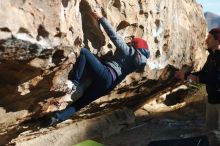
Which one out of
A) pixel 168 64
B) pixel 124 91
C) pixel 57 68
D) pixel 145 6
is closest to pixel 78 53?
pixel 57 68

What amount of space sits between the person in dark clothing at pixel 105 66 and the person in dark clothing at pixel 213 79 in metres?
0.93

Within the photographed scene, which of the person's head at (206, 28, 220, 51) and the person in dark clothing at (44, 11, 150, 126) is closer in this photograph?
the person in dark clothing at (44, 11, 150, 126)

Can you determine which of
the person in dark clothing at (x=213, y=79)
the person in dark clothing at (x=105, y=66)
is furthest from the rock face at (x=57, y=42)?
the person in dark clothing at (x=213, y=79)

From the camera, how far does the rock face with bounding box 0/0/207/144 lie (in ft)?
15.8

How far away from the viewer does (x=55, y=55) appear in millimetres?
5363

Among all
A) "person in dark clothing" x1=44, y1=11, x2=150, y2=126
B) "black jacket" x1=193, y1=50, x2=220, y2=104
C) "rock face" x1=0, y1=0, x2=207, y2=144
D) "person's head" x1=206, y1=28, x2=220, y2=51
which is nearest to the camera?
"rock face" x1=0, y1=0, x2=207, y2=144

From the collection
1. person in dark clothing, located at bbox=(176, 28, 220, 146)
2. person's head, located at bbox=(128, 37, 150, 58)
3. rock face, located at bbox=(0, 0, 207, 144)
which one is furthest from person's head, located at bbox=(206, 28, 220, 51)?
rock face, located at bbox=(0, 0, 207, 144)

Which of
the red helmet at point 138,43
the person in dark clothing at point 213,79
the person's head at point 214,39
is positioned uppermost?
the red helmet at point 138,43

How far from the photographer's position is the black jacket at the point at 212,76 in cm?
688

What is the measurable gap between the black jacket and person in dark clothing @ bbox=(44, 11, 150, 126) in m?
0.94

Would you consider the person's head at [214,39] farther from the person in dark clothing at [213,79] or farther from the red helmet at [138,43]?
the red helmet at [138,43]

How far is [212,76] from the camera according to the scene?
6938 millimetres

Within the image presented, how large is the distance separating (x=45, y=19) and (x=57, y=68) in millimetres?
785

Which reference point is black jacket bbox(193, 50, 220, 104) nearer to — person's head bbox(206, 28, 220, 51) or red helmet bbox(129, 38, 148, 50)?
person's head bbox(206, 28, 220, 51)
